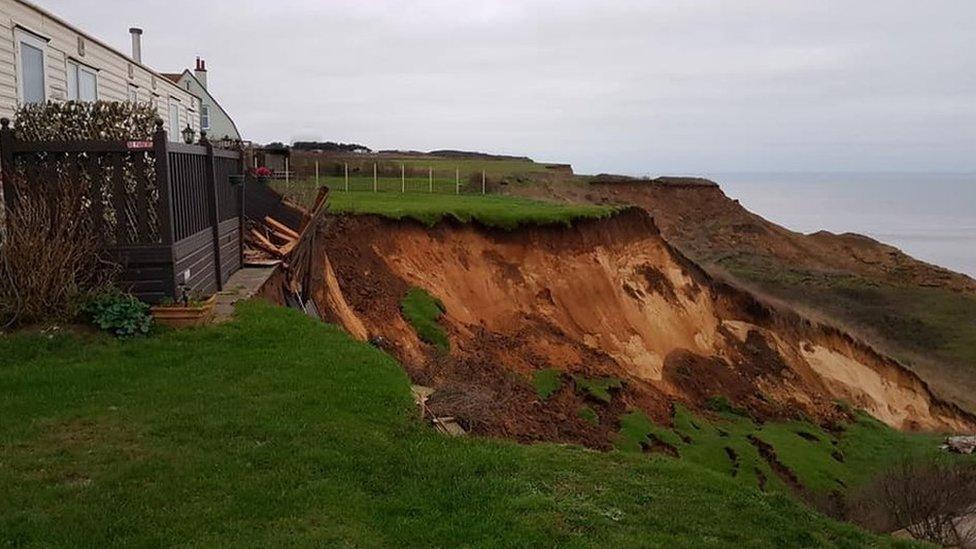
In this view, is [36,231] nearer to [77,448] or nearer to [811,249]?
[77,448]

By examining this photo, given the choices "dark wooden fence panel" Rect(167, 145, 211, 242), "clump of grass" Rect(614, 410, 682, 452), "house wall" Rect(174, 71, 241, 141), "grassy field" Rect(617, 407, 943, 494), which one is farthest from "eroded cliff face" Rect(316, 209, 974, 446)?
"house wall" Rect(174, 71, 241, 141)

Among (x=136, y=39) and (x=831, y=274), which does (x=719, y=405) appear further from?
(x=831, y=274)

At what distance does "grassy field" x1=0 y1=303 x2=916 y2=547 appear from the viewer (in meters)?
5.23

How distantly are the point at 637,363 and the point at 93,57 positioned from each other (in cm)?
1458

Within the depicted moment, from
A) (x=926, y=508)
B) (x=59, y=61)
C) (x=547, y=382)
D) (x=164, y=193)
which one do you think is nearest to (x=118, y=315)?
(x=164, y=193)

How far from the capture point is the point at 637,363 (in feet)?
72.8

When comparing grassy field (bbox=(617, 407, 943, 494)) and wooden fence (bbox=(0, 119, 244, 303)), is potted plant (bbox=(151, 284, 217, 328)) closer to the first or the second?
wooden fence (bbox=(0, 119, 244, 303))

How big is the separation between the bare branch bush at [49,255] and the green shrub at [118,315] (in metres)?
0.17

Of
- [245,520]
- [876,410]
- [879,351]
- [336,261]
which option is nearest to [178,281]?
[245,520]

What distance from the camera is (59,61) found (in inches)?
564

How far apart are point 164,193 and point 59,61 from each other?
22.7 feet

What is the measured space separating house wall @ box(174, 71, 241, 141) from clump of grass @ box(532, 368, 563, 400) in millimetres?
22964

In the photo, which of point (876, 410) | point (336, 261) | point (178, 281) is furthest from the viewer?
point (876, 410)

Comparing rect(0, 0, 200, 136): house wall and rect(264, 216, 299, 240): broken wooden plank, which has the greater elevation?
rect(0, 0, 200, 136): house wall
